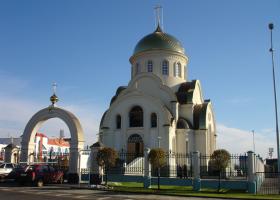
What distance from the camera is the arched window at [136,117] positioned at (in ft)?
117

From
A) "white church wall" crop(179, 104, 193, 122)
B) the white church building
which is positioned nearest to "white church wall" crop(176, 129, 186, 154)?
the white church building

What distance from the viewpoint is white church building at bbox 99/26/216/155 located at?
1351 inches

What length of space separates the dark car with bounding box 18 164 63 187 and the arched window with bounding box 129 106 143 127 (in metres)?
14.3

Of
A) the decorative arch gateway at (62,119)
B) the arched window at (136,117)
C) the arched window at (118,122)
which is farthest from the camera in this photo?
the arched window at (118,122)

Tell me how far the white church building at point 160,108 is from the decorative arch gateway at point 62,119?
34.7ft

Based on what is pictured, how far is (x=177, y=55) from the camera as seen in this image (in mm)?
39188

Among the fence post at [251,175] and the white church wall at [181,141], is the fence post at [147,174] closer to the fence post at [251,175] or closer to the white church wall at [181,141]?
the fence post at [251,175]

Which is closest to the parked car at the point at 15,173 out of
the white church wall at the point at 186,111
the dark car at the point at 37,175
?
the dark car at the point at 37,175

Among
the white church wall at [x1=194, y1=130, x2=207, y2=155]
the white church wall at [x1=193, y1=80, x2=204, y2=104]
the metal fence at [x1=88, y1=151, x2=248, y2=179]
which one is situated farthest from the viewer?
the white church wall at [x1=193, y1=80, x2=204, y2=104]

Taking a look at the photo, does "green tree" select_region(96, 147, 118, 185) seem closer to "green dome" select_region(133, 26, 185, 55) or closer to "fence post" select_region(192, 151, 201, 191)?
"fence post" select_region(192, 151, 201, 191)

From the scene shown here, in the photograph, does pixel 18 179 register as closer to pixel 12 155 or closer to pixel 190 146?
pixel 12 155

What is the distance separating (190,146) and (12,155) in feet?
54.5

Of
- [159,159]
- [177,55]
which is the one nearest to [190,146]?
[177,55]

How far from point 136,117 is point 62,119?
1255 cm
